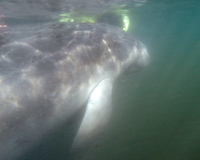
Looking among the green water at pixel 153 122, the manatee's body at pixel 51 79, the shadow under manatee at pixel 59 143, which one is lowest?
the green water at pixel 153 122

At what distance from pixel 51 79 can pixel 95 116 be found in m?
1.49

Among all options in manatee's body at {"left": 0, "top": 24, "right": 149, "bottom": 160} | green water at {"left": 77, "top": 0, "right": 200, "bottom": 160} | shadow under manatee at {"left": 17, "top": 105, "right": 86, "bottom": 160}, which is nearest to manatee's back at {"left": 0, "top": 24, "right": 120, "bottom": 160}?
manatee's body at {"left": 0, "top": 24, "right": 149, "bottom": 160}

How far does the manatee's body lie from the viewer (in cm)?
304

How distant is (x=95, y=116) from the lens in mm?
4098

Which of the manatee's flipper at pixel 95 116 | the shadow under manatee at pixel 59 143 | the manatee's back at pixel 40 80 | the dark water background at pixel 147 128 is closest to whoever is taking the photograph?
the manatee's back at pixel 40 80

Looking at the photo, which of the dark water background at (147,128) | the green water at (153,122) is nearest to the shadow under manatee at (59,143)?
the dark water background at (147,128)

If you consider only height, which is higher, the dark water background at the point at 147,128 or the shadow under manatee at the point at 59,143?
the shadow under manatee at the point at 59,143

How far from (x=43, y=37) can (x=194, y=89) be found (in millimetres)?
9359

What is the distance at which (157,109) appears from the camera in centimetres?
777

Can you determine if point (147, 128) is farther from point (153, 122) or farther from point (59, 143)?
point (59, 143)

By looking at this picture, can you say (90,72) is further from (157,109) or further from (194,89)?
(194,89)

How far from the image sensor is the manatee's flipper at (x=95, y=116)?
12.8 feet

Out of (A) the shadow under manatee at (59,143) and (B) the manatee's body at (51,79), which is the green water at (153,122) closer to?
(A) the shadow under manatee at (59,143)

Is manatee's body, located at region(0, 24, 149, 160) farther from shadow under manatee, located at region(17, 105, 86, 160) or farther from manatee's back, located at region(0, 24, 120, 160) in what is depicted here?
shadow under manatee, located at region(17, 105, 86, 160)
